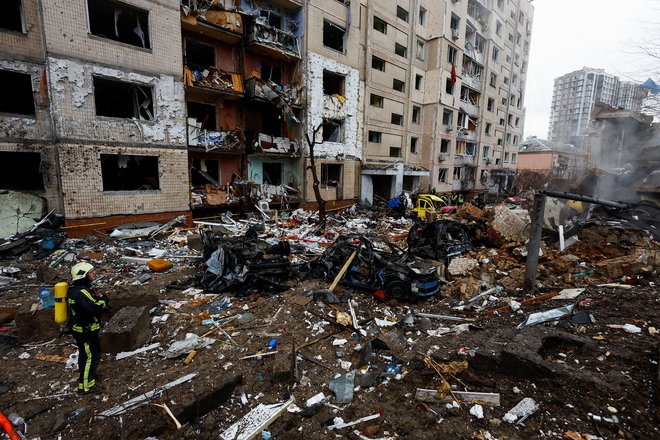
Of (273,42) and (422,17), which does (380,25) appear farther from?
(273,42)

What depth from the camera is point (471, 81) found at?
30.6 m

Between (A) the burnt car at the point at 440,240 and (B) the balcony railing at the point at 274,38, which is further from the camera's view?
(B) the balcony railing at the point at 274,38

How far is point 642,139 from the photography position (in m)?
23.2

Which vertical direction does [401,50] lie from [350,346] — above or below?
above

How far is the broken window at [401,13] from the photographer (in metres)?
23.2

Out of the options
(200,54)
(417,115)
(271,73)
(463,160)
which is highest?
(200,54)

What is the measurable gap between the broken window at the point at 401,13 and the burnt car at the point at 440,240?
833 inches

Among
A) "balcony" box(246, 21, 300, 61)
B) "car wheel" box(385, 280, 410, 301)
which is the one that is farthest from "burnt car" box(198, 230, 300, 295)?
"balcony" box(246, 21, 300, 61)

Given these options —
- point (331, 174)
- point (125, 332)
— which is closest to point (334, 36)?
point (331, 174)

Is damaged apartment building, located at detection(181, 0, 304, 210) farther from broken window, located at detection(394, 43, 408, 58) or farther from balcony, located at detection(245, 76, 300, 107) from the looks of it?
broken window, located at detection(394, 43, 408, 58)

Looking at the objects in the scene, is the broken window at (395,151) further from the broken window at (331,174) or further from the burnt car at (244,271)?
the burnt car at (244,271)

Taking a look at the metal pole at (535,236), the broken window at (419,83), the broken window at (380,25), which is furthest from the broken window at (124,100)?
the broken window at (419,83)

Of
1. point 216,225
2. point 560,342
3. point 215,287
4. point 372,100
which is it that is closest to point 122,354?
point 215,287

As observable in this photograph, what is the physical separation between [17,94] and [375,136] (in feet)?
64.9
